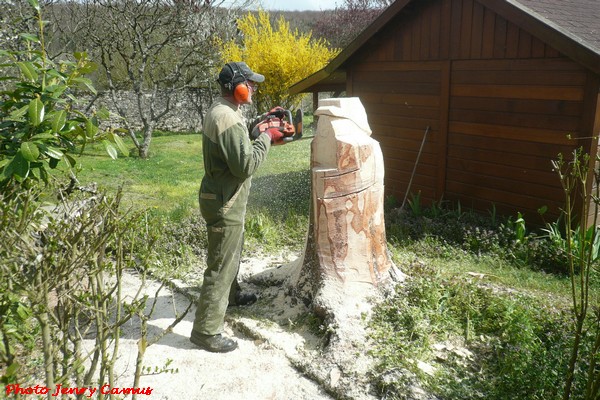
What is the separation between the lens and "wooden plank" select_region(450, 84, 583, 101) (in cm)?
618

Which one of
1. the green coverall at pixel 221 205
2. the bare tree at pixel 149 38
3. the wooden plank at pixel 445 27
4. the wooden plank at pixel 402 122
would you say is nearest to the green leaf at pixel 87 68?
the green coverall at pixel 221 205

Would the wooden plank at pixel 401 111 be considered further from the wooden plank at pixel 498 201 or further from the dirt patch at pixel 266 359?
the dirt patch at pixel 266 359

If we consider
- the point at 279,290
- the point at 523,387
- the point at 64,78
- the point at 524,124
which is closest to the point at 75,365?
the point at 64,78

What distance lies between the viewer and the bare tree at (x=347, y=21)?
27906mm

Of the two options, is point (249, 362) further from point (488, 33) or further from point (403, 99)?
point (403, 99)

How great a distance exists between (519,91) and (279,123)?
159 inches

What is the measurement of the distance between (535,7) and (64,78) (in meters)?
6.13

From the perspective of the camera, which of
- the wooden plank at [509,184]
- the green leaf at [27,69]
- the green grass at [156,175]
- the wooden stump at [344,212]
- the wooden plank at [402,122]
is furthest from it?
the green grass at [156,175]

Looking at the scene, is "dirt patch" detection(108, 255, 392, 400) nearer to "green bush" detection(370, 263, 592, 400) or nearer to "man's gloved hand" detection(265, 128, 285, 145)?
"green bush" detection(370, 263, 592, 400)

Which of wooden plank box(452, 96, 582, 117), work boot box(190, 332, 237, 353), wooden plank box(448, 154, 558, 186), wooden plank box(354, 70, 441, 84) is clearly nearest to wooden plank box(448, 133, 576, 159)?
wooden plank box(448, 154, 558, 186)

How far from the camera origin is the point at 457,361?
381 cm

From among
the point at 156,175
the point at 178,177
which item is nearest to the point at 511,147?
the point at 178,177

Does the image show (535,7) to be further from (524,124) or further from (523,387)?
(523,387)

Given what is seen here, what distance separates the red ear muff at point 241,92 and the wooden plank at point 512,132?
4.24m
